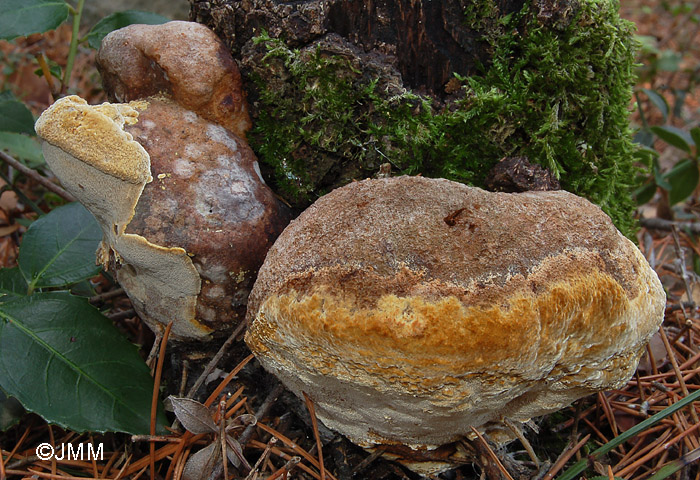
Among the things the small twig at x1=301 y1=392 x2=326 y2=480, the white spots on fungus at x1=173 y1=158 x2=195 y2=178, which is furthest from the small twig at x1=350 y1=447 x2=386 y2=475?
the white spots on fungus at x1=173 y1=158 x2=195 y2=178

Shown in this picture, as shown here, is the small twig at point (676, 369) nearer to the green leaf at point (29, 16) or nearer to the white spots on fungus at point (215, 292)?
the white spots on fungus at point (215, 292)

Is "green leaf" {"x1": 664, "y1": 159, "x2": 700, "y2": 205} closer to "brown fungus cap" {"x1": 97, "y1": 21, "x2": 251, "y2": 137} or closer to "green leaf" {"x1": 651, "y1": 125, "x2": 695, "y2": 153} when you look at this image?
"green leaf" {"x1": 651, "y1": 125, "x2": 695, "y2": 153}

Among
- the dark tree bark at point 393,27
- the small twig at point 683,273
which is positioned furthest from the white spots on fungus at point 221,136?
the small twig at point 683,273

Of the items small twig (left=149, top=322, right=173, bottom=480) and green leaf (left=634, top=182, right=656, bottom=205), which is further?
green leaf (left=634, top=182, right=656, bottom=205)

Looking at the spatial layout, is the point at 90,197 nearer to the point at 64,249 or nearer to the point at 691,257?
the point at 64,249

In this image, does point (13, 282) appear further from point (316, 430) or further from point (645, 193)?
point (645, 193)

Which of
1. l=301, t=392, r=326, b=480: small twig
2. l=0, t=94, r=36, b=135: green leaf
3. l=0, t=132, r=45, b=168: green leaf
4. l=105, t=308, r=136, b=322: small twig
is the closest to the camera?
l=301, t=392, r=326, b=480: small twig

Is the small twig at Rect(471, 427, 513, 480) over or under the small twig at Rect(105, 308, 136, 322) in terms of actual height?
over
